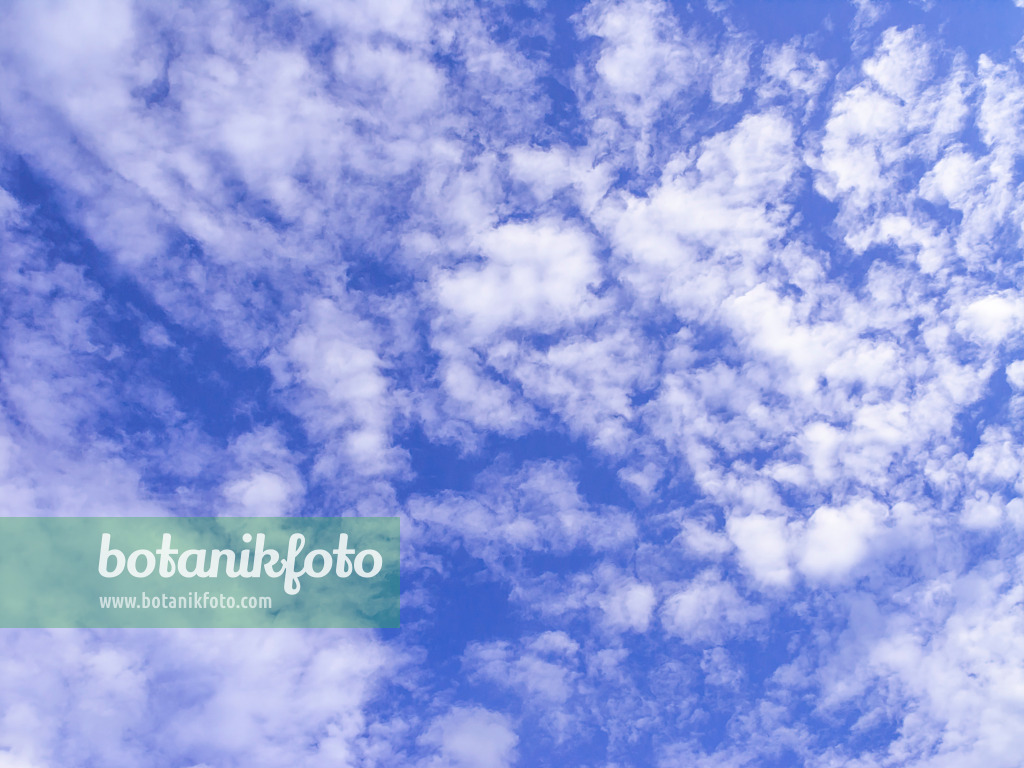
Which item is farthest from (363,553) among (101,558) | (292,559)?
(101,558)

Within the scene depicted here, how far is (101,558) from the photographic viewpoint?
211 ft

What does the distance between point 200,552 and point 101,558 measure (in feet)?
24.3

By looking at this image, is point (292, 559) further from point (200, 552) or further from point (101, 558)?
point (101, 558)

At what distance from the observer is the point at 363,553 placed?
65.8m

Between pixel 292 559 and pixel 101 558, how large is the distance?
14.1 meters

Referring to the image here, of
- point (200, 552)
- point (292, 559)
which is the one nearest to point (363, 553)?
point (292, 559)

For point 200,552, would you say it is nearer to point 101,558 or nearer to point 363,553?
point 101,558

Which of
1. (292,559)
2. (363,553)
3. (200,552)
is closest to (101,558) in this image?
(200,552)

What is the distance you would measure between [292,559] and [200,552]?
6.72 m

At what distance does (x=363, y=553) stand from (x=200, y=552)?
39.3 ft

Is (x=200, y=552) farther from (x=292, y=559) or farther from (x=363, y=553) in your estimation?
(x=363, y=553)

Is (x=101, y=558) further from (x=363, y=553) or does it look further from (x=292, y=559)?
(x=363, y=553)

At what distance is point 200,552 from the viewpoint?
64125mm
